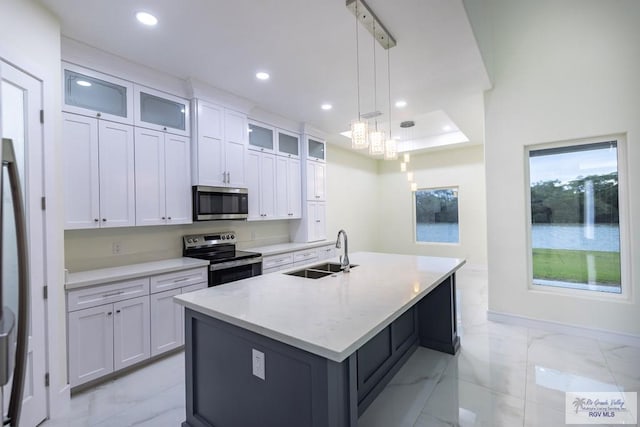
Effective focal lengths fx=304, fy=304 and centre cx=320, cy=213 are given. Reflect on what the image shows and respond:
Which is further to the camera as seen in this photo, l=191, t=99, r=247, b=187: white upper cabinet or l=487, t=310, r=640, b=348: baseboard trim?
l=191, t=99, r=247, b=187: white upper cabinet

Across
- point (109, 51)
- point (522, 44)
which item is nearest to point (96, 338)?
point (109, 51)

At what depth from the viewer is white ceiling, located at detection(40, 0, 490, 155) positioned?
218cm

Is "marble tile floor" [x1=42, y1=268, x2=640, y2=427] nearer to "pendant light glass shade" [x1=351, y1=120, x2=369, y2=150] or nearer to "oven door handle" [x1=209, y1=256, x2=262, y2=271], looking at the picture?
"oven door handle" [x1=209, y1=256, x2=262, y2=271]

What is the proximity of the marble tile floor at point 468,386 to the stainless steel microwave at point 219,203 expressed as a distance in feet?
4.87

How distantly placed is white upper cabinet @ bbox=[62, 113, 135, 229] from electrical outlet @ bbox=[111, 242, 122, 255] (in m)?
0.34

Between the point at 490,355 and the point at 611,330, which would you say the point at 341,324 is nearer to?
the point at 490,355

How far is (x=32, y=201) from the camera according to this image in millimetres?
1950

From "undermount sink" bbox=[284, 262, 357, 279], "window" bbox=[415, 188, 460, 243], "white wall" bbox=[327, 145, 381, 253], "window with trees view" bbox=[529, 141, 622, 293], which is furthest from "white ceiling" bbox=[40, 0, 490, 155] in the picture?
"window" bbox=[415, 188, 460, 243]

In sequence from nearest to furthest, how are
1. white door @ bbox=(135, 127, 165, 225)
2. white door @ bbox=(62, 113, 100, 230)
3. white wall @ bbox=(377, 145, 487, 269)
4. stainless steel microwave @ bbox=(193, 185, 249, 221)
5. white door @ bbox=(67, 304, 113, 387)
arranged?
white door @ bbox=(67, 304, 113, 387)
white door @ bbox=(62, 113, 100, 230)
white door @ bbox=(135, 127, 165, 225)
stainless steel microwave @ bbox=(193, 185, 249, 221)
white wall @ bbox=(377, 145, 487, 269)

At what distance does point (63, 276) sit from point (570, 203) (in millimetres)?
4875

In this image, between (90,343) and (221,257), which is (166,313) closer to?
(90,343)

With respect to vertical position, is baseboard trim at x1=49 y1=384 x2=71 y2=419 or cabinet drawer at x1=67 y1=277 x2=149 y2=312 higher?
cabinet drawer at x1=67 y1=277 x2=149 y2=312

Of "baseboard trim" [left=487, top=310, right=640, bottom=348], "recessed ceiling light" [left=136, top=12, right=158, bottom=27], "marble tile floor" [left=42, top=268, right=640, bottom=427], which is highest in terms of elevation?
"recessed ceiling light" [left=136, top=12, right=158, bottom=27]

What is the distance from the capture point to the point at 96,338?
2.40m
